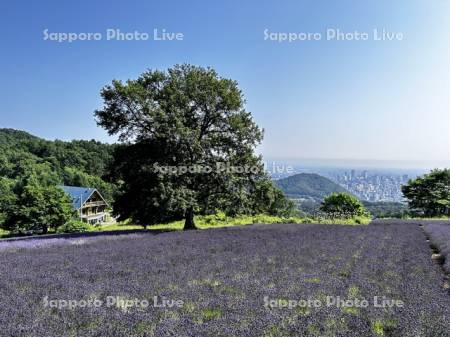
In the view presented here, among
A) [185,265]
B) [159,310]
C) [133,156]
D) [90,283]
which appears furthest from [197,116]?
[159,310]

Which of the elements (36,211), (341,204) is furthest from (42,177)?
(341,204)

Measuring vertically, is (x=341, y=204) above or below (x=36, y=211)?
below

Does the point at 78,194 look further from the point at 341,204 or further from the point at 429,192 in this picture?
the point at 429,192

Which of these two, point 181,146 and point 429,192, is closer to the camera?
point 181,146

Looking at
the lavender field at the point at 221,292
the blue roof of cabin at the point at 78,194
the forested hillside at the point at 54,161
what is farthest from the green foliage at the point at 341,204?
the lavender field at the point at 221,292

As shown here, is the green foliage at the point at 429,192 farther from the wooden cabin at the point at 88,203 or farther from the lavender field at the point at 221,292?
the wooden cabin at the point at 88,203

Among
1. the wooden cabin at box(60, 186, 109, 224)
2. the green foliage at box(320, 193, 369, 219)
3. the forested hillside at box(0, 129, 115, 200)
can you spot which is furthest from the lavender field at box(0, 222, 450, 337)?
the forested hillside at box(0, 129, 115, 200)
